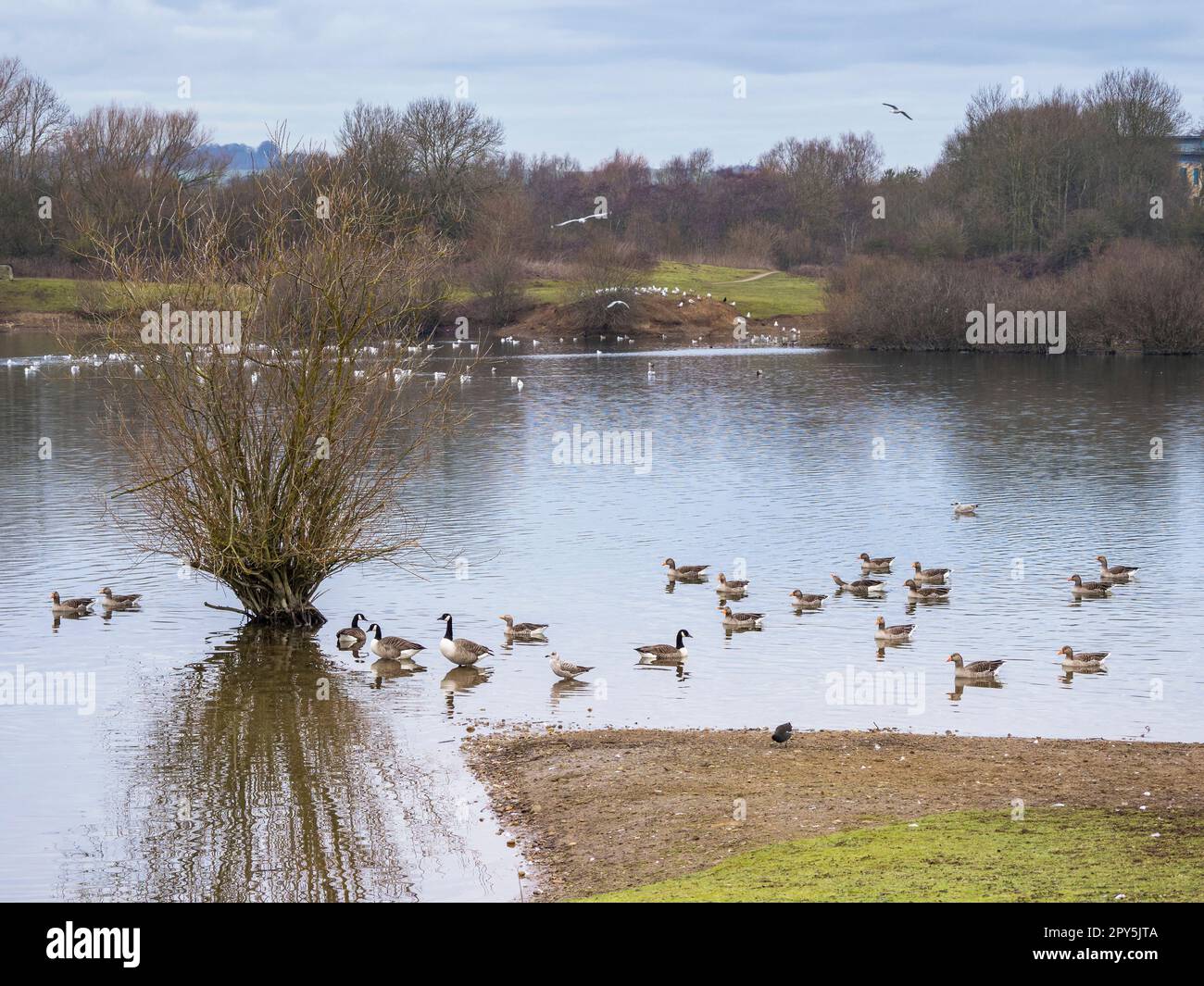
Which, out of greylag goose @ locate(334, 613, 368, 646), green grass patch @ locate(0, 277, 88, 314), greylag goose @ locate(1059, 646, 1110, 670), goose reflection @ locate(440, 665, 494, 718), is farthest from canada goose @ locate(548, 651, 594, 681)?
green grass patch @ locate(0, 277, 88, 314)

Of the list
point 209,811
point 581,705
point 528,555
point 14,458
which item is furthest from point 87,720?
point 14,458

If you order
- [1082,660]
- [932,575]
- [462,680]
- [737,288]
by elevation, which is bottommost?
[462,680]

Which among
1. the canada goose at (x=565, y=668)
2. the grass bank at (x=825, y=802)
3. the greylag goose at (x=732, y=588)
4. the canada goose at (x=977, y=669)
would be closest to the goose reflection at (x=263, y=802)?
the grass bank at (x=825, y=802)

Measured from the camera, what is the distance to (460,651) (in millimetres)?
23312

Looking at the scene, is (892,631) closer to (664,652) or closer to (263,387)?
(664,652)

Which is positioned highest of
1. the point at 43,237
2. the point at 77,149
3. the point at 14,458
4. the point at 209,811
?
the point at 77,149

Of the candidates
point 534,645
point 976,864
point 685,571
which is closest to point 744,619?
point 685,571

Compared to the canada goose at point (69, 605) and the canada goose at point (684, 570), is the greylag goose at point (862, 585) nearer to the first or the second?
the canada goose at point (684, 570)

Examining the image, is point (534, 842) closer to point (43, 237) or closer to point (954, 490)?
point (954, 490)

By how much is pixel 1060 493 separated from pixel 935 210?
84184 millimetres

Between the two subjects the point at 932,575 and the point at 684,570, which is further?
the point at 684,570

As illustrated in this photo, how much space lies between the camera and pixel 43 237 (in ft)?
409

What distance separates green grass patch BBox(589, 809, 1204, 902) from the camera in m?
11.6

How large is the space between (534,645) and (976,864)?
1340cm
